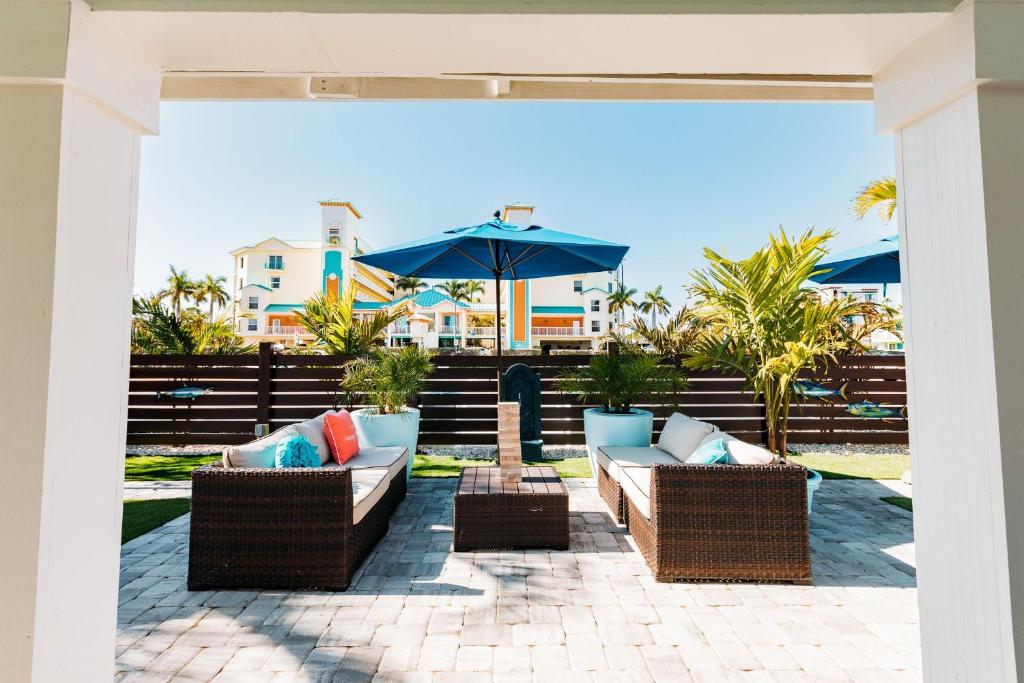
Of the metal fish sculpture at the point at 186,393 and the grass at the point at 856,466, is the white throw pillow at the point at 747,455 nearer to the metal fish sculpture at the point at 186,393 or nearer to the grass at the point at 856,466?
the grass at the point at 856,466

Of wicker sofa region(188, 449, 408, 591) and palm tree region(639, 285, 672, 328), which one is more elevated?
palm tree region(639, 285, 672, 328)

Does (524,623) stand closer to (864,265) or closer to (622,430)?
(622,430)

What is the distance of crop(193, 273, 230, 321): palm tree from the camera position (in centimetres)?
3772

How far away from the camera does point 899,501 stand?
185 inches

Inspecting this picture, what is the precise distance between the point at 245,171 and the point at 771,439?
496 inches

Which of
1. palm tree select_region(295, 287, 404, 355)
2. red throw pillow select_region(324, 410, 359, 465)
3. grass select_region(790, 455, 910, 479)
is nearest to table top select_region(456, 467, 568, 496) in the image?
red throw pillow select_region(324, 410, 359, 465)

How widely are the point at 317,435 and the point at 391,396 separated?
4.97 ft

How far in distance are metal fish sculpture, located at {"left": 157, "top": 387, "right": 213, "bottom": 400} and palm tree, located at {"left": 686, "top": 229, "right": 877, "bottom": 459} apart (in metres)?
7.41

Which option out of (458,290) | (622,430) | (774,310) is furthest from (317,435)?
(458,290)

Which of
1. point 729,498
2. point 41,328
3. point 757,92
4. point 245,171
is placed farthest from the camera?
point 245,171

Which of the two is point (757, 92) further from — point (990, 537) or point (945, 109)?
point (990, 537)

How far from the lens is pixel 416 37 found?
1.28 m

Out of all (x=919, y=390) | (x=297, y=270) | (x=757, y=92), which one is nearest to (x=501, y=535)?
(x=919, y=390)

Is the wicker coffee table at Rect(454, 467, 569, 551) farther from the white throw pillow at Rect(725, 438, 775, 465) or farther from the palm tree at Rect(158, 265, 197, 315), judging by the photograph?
the palm tree at Rect(158, 265, 197, 315)
